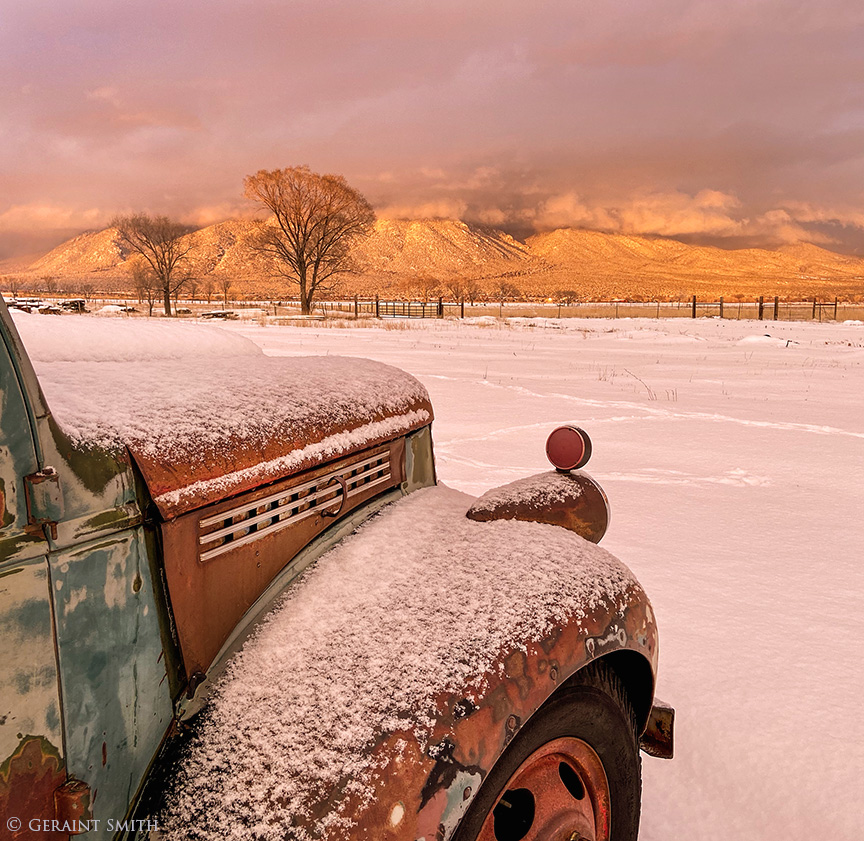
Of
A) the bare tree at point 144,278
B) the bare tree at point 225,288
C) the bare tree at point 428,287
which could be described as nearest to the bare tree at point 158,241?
the bare tree at point 144,278

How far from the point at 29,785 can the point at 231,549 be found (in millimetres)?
509

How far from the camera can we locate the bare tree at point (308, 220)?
32.7m

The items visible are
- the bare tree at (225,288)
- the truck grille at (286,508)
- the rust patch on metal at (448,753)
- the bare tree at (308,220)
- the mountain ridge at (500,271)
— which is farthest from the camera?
the mountain ridge at (500,271)

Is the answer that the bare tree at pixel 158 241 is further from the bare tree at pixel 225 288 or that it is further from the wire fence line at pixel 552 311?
the bare tree at pixel 225 288

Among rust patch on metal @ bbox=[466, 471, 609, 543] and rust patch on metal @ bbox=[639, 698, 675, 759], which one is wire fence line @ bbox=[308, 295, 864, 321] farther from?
rust patch on metal @ bbox=[639, 698, 675, 759]

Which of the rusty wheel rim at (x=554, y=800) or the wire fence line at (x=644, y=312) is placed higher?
the wire fence line at (x=644, y=312)

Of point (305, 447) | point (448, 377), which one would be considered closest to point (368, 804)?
point (305, 447)

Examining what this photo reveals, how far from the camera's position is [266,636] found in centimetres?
130

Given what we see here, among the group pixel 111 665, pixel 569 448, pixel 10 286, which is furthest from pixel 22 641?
pixel 10 286

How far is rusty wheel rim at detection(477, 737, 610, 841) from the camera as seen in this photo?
1.26m

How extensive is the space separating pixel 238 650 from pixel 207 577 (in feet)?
0.58

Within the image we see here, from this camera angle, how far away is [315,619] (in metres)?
1.34

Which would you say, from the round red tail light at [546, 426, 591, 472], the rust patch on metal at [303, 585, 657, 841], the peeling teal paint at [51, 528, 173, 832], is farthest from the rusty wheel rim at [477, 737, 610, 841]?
the round red tail light at [546, 426, 591, 472]

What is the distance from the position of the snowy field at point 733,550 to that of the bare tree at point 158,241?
112ft
